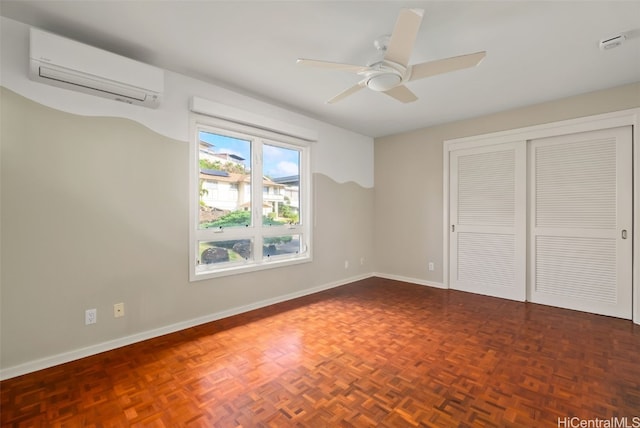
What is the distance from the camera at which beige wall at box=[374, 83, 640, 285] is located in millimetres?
4234

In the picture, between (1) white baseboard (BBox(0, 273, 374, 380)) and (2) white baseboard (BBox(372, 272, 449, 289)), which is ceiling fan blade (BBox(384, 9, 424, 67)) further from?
(2) white baseboard (BBox(372, 272, 449, 289))

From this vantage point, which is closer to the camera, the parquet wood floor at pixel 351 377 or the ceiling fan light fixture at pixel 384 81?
the parquet wood floor at pixel 351 377

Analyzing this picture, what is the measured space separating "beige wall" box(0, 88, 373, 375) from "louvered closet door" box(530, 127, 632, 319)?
396 centimetres

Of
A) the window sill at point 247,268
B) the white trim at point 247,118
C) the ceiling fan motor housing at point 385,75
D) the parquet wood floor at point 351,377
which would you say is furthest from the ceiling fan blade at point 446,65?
the window sill at point 247,268

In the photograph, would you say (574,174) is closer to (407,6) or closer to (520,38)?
(520,38)

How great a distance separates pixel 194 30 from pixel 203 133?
3.77 ft

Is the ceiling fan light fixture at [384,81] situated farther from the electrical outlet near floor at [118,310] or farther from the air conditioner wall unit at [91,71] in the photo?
the electrical outlet near floor at [118,310]

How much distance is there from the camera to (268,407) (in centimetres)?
179

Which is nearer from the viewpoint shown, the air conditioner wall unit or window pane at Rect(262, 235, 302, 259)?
the air conditioner wall unit

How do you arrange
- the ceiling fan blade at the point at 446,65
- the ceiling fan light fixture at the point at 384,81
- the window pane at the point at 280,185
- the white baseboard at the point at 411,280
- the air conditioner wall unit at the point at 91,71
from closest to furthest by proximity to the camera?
1. the ceiling fan blade at the point at 446,65
2. the air conditioner wall unit at the point at 91,71
3. the ceiling fan light fixture at the point at 384,81
4. the window pane at the point at 280,185
5. the white baseboard at the point at 411,280

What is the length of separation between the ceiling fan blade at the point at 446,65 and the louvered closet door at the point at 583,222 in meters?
2.53

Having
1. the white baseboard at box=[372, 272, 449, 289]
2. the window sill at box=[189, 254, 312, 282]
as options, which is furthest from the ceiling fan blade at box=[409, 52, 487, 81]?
the white baseboard at box=[372, 272, 449, 289]

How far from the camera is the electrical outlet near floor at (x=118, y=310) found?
100 inches

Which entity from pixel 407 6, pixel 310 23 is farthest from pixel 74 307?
pixel 407 6
